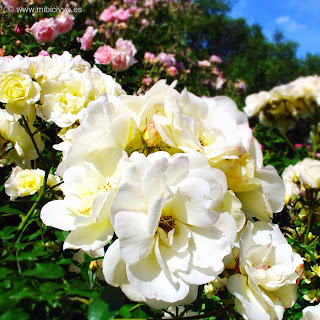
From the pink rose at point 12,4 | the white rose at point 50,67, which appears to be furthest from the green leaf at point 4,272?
the pink rose at point 12,4

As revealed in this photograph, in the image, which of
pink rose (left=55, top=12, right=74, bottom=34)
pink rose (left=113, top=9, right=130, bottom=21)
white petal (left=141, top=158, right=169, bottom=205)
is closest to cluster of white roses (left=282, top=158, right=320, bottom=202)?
white petal (left=141, top=158, right=169, bottom=205)

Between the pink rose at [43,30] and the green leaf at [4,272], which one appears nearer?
the green leaf at [4,272]

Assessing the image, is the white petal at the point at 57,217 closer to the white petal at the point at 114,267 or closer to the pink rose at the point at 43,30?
the white petal at the point at 114,267

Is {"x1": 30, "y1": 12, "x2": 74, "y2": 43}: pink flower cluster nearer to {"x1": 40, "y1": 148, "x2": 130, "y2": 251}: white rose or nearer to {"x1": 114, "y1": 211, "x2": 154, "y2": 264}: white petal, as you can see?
{"x1": 40, "y1": 148, "x2": 130, "y2": 251}: white rose

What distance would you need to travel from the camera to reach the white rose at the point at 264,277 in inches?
26.6

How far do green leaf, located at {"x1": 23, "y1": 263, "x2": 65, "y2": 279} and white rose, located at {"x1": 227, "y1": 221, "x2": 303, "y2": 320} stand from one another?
0.35 meters

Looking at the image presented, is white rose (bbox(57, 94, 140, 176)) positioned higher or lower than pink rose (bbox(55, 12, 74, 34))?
lower

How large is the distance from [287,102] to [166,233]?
2577mm

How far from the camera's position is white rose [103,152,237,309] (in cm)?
57

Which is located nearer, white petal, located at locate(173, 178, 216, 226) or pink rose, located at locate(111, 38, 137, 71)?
white petal, located at locate(173, 178, 216, 226)

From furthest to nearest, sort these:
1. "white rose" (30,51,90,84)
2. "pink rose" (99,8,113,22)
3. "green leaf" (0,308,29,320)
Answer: "pink rose" (99,8,113,22) < "white rose" (30,51,90,84) < "green leaf" (0,308,29,320)

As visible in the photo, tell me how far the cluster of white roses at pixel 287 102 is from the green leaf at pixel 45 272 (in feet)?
8.55

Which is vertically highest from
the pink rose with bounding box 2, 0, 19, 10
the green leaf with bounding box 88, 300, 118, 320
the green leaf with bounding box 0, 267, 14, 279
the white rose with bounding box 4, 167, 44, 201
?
the pink rose with bounding box 2, 0, 19, 10

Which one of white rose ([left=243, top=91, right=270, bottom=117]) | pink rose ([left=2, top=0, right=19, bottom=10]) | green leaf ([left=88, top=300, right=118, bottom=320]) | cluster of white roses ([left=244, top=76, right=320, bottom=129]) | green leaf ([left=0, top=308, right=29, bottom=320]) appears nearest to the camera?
green leaf ([left=0, top=308, right=29, bottom=320])
